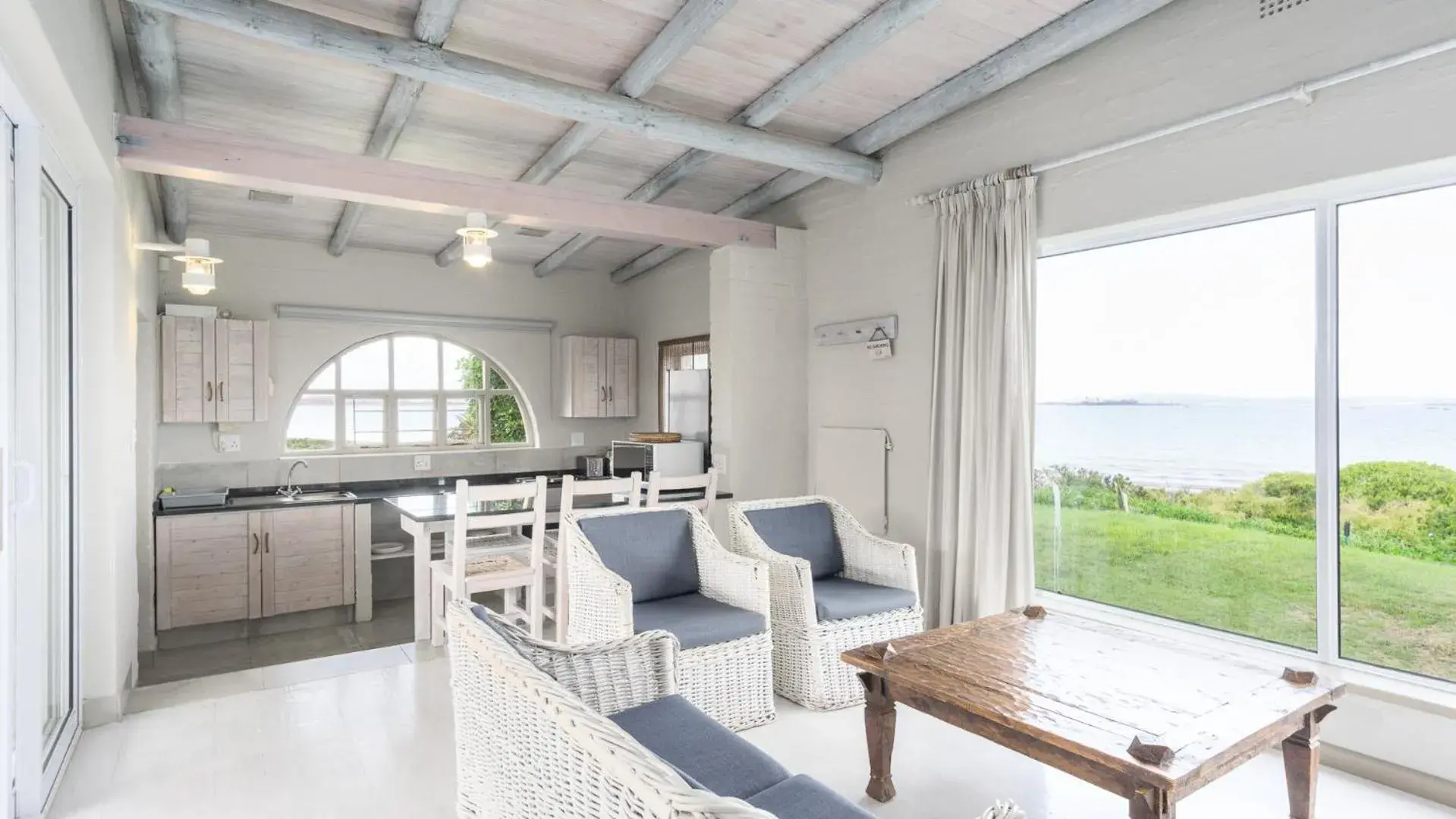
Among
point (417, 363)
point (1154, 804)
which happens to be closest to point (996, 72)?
point (1154, 804)

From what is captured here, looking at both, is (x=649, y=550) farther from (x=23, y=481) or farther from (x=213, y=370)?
(x=213, y=370)

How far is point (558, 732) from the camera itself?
1.40 meters

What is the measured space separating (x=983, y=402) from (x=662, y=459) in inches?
93.3

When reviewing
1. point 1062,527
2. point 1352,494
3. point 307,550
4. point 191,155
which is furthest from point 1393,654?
point 307,550

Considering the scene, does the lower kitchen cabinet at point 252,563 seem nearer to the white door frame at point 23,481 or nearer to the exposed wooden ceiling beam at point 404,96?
the exposed wooden ceiling beam at point 404,96

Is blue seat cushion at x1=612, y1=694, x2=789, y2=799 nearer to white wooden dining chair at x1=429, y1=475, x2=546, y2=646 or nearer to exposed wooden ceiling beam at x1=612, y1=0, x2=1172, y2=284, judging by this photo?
white wooden dining chair at x1=429, y1=475, x2=546, y2=646

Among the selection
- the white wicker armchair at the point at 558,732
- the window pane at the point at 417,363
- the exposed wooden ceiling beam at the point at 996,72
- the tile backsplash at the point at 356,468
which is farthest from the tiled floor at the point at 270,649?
the exposed wooden ceiling beam at the point at 996,72

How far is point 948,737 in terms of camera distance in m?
2.89

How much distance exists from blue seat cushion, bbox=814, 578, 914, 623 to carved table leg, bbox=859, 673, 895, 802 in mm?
690

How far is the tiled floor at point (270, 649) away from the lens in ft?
13.7

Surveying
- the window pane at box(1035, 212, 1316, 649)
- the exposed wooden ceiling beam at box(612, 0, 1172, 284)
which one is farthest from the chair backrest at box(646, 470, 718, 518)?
the exposed wooden ceiling beam at box(612, 0, 1172, 284)

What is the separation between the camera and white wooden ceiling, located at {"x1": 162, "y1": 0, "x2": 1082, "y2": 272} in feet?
9.82

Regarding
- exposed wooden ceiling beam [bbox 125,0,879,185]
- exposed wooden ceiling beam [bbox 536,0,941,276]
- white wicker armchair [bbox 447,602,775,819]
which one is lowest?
white wicker armchair [bbox 447,602,775,819]

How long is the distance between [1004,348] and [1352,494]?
1357mm
